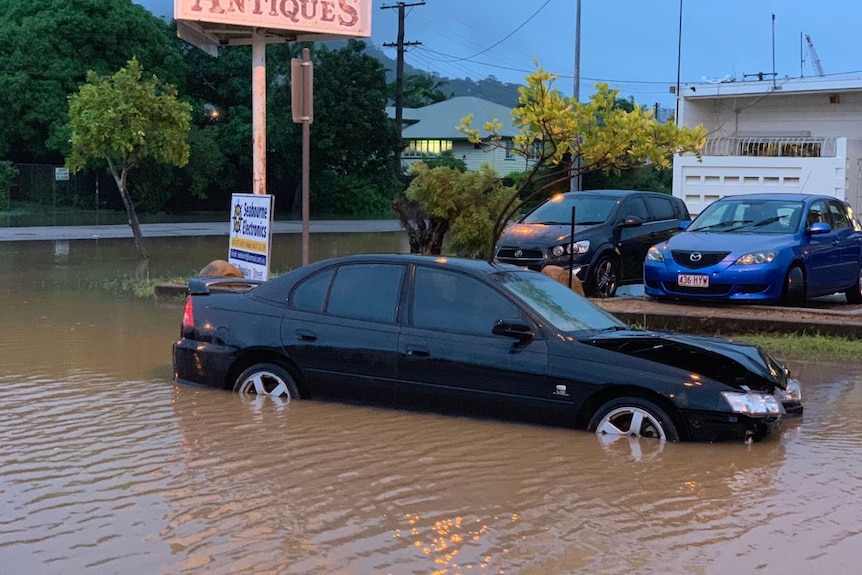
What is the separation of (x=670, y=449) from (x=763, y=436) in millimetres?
746

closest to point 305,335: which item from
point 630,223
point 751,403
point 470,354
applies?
point 470,354

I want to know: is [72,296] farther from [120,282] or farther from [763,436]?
[763,436]

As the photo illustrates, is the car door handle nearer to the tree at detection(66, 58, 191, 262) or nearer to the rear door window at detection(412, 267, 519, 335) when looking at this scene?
the rear door window at detection(412, 267, 519, 335)

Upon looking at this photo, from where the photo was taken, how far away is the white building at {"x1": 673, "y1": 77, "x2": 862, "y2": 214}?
23.5 metres

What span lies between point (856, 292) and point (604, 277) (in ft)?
11.4

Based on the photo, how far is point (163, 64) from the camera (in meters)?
45.9

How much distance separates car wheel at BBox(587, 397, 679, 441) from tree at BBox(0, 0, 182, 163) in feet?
121

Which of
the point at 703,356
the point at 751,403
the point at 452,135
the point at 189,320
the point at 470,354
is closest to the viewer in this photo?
the point at 751,403

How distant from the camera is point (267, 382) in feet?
27.9

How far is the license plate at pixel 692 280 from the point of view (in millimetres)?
13570

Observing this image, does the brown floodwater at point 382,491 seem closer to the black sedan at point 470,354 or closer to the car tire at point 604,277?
the black sedan at point 470,354

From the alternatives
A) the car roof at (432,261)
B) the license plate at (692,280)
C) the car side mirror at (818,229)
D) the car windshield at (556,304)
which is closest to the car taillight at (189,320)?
the car roof at (432,261)

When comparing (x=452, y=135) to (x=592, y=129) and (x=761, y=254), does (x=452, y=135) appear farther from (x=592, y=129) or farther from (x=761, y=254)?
(x=592, y=129)

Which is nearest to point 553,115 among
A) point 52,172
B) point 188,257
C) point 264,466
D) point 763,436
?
point 763,436
